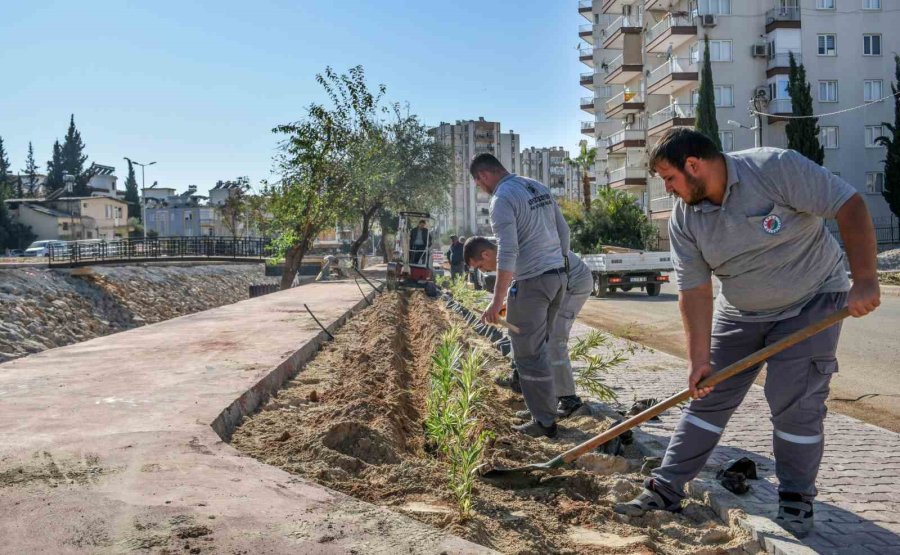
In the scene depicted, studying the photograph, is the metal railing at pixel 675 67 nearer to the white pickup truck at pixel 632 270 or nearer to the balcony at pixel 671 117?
the balcony at pixel 671 117

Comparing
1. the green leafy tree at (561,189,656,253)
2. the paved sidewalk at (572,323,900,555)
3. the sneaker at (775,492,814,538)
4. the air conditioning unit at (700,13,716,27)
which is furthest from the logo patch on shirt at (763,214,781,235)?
the air conditioning unit at (700,13,716,27)

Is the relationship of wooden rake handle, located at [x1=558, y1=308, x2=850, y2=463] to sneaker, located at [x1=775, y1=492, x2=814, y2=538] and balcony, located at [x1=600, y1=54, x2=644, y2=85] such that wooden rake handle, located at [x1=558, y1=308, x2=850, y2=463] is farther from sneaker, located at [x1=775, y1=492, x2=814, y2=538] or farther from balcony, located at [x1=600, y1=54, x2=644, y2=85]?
balcony, located at [x1=600, y1=54, x2=644, y2=85]

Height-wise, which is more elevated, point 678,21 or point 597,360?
point 678,21

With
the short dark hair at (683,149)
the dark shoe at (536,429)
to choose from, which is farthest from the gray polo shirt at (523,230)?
the short dark hair at (683,149)

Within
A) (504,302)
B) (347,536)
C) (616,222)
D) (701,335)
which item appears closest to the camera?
(347,536)

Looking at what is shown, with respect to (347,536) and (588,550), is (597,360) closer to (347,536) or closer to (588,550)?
(588,550)

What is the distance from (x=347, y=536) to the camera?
322cm

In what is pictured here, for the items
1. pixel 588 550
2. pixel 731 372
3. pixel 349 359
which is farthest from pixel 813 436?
pixel 349 359

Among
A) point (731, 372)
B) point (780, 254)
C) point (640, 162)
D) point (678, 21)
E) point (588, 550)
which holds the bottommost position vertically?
point (588, 550)

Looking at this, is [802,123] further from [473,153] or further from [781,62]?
[473,153]

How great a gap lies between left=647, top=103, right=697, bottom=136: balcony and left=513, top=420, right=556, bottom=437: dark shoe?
43.9 metres

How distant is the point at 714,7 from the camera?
49438mm

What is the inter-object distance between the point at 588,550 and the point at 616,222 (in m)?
42.3

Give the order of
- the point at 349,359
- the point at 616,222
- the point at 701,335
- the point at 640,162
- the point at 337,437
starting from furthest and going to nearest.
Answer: the point at 640,162, the point at 616,222, the point at 349,359, the point at 337,437, the point at 701,335
